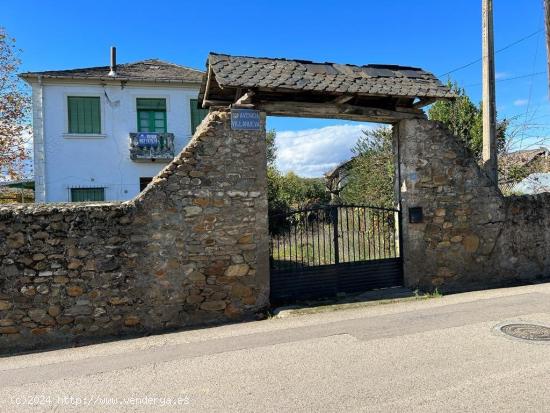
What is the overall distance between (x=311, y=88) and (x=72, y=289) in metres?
4.94

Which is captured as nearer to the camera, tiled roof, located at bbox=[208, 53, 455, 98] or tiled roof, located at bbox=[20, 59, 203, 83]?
tiled roof, located at bbox=[208, 53, 455, 98]

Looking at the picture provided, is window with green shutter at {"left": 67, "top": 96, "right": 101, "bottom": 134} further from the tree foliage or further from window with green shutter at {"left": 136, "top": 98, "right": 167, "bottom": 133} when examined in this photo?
the tree foliage

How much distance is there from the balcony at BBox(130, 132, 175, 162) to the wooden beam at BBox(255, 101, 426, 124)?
12055 mm

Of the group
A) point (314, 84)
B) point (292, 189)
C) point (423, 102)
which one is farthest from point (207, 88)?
point (292, 189)

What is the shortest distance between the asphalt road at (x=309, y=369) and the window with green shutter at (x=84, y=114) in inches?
571

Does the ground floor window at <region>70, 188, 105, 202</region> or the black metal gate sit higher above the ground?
the ground floor window at <region>70, 188, 105, 202</region>

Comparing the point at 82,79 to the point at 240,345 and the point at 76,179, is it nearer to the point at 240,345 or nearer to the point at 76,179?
the point at 76,179

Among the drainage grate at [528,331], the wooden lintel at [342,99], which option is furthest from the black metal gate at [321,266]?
the drainage grate at [528,331]

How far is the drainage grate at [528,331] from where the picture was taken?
5082 mm

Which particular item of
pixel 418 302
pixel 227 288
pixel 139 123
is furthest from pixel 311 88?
pixel 139 123

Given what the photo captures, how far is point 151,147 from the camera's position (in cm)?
1834

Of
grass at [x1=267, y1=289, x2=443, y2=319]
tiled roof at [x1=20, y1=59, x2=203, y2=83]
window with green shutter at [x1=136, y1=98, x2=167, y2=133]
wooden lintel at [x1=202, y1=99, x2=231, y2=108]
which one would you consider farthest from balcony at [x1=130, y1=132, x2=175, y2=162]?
grass at [x1=267, y1=289, x2=443, y2=319]

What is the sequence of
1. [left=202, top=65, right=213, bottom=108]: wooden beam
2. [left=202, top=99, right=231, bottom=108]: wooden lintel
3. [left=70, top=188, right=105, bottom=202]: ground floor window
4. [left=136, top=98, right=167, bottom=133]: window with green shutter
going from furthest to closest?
[left=136, top=98, right=167, bottom=133]: window with green shutter → [left=70, top=188, right=105, bottom=202]: ground floor window → [left=202, top=99, right=231, bottom=108]: wooden lintel → [left=202, top=65, right=213, bottom=108]: wooden beam

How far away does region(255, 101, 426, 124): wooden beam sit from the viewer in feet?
23.5
